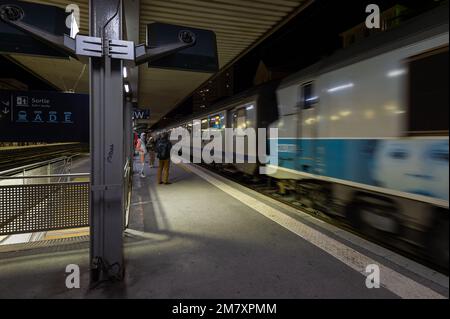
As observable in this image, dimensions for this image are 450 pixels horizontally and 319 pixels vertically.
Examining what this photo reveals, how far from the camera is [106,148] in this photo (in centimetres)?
308

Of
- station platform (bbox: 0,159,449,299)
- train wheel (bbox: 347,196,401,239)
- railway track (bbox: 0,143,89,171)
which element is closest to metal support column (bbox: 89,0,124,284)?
station platform (bbox: 0,159,449,299)

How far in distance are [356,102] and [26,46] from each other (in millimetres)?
4096

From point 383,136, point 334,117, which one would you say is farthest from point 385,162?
point 334,117

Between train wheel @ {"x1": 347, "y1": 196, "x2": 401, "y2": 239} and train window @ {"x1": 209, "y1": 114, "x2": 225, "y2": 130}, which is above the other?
train window @ {"x1": 209, "y1": 114, "x2": 225, "y2": 130}

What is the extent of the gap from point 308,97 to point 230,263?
338 cm

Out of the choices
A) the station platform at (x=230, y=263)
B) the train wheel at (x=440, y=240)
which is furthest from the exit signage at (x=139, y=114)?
the train wheel at (x=440, y=240)

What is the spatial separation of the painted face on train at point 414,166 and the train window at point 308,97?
1.82 m

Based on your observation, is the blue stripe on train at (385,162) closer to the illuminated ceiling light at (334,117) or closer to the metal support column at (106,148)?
the illuminated ceiling light at (334,117)

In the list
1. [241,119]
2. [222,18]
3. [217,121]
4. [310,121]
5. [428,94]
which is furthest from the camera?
[217,121]

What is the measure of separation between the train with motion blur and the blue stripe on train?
1cm

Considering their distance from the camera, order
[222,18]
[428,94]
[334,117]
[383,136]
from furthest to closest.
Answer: [222,18] → [334,117] → [383,136] → [428,94]

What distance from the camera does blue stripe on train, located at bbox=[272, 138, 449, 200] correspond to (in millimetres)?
2816

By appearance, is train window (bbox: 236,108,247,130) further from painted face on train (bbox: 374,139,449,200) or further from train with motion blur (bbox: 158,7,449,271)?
painted face on train (bbox: 374,139,449,200)

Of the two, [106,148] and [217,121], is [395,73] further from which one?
[217,121]
